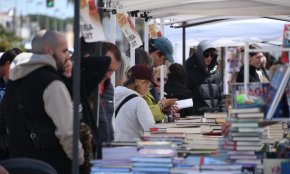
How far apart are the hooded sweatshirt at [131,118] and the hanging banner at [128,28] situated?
2.39 ft

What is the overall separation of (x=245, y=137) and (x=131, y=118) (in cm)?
229

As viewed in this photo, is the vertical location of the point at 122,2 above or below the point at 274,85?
above

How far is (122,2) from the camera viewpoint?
23.7 ft

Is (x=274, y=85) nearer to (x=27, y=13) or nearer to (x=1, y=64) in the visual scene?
(x=1, y=64)

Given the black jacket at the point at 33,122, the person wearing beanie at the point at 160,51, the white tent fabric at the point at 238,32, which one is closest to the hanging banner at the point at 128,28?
the person wearing beanie at the point at 160,51

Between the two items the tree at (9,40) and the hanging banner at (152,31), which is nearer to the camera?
the hanging banner at (152,31)

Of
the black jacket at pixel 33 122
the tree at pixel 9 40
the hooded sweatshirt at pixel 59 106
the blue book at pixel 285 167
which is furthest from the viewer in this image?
the tree at pixel 9 40

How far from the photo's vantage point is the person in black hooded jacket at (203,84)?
1057cm

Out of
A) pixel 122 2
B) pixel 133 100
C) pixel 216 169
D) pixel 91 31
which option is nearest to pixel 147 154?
pixel 216 169

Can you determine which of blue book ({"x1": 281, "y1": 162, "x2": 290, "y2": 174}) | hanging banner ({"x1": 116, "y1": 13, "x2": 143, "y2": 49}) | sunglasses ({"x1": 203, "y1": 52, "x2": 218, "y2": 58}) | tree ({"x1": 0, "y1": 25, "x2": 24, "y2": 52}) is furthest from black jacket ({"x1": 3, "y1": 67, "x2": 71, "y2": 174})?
tree ({"x1": 0, "y1": 25, "x2": 24, "y2": 52})

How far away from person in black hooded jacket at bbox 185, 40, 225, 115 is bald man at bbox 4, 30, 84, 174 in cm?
550

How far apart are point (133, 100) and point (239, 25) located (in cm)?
698

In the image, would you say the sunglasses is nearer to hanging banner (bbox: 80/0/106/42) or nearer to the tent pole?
hanging banner (bbox: 80/0/106/42)

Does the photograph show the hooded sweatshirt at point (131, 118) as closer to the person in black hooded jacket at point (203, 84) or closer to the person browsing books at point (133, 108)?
the person browsing books at point (133, 108)
